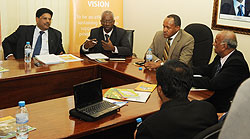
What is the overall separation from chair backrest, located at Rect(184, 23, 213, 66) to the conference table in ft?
2.58

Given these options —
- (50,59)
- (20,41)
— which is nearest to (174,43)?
(50,59)

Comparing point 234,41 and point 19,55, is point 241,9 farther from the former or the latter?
point 19,55

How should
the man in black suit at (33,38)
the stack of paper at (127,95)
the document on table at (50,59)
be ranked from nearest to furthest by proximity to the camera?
the stack of paper at (127,95) → the document on table at (50,59) → the man in black suit at (33,38)

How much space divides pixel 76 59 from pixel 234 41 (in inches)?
78.3

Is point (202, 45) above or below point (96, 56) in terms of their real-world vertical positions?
above

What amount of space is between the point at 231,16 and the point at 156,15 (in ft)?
4.99

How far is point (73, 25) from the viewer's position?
5.36 metres

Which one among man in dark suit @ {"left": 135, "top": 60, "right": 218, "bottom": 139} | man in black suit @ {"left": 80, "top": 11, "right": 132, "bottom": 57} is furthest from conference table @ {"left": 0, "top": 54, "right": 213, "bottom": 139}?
man in dark suit @ {"left": 135, "top": 60, "right": 218, "bottom": 139}

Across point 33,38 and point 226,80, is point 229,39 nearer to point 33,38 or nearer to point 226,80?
point 226,80

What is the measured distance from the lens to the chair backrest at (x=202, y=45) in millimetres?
3826

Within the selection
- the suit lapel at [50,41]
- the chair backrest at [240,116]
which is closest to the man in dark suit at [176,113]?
the chair backrest at [240,116]

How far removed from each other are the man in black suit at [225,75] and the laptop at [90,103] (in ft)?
3.31

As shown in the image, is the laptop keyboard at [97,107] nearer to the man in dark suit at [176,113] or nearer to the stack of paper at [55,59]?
the man in dark suit at [176,113]

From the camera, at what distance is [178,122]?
1527 millimetres
